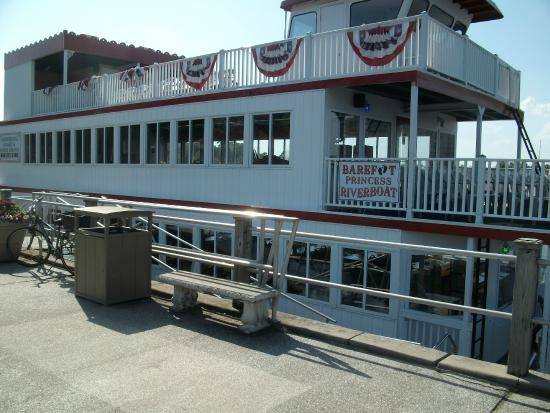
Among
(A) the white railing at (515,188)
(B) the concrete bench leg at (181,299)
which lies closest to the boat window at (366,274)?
(A) the white railing at (515,188)

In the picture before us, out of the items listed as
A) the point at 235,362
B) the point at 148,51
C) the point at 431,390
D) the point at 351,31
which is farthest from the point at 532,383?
the point at 148,51

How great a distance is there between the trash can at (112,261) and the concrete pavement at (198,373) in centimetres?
48

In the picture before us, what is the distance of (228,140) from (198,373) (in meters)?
8.83

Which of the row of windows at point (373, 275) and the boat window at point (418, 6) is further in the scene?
the boat window at point (418, 6)

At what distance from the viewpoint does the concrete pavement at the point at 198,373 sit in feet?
12.8

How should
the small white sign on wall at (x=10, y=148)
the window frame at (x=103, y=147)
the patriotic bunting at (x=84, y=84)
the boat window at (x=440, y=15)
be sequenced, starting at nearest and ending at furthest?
the boat window at (x=440, y=15) < the window frame at (x=103, y=147) < the patriotic bunting at (x=84, y=84) < the small white sign on wall at (x=10, y=148)

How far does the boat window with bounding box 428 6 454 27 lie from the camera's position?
41.8 feet

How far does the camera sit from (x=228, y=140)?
1273 cm

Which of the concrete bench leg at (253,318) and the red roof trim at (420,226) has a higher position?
the red roof trim at (420,226)

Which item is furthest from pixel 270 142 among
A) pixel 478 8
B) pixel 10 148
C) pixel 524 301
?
pixel 10 148

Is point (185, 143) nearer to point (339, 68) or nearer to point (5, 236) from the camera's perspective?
point (339, 68)

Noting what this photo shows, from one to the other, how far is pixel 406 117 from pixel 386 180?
14.9 ft

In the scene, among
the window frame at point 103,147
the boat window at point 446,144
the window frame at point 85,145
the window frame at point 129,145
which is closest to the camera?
the window frame at point 129,145

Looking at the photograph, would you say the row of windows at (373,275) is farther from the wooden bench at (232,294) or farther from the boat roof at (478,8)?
A: the boat roof at (478,8)
